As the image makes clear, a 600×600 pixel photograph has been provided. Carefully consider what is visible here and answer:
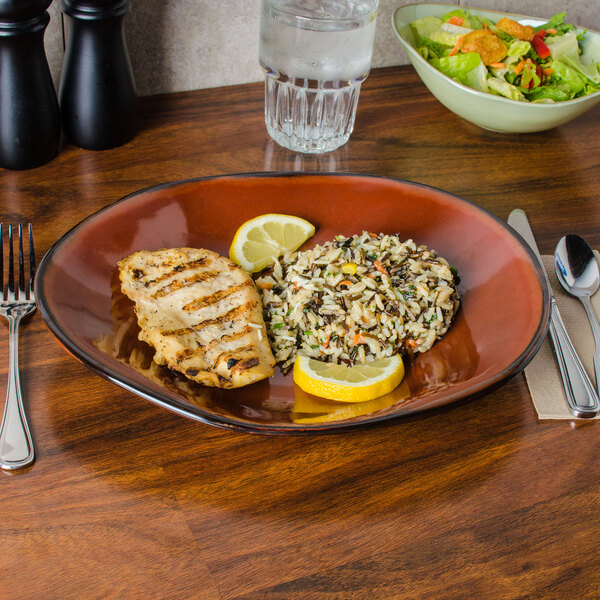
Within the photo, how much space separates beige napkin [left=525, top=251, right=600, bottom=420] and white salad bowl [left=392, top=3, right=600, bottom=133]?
1.90 ft

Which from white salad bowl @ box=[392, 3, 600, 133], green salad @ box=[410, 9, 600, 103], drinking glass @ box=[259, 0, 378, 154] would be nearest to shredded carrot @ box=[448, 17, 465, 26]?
green salad @ box=[410, 9, 600, 103]

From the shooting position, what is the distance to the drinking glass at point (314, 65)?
1.71m

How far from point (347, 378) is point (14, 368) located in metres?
0.59

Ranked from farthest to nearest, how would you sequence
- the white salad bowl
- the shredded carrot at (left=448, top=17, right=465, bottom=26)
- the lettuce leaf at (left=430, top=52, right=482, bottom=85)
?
the shredded carrot at (left=448, top=17, right=465, bottom=26) < the lettuce leaf at (left=430, top=52, right=482, bottom=85) < the white salad bowl

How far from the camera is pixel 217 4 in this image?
6.70ft

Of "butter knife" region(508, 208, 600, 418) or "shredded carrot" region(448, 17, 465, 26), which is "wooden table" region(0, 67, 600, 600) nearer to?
"butter knife" region(508, 208, 600, 418)

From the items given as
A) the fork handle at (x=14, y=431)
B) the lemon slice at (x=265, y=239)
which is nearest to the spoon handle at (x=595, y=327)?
the lemon slice at (x=265, y=239)

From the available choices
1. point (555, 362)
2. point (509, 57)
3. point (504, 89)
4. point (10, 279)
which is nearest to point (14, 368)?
point (10, 279)

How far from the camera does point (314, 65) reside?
1.77m

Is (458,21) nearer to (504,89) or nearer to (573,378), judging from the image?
(504,89)

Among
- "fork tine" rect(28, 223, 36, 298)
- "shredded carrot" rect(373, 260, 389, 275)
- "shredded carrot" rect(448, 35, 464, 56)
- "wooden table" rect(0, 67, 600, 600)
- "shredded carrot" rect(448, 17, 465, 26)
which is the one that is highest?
"shredded carrot" rect(448, 17, 465, 26)

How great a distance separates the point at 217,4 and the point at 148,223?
92 cm

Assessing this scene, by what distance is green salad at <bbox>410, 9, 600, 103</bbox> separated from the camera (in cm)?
199

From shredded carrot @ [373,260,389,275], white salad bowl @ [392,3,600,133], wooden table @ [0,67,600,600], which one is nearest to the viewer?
wooden table @ [0,67,600,600]
